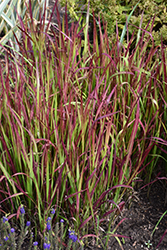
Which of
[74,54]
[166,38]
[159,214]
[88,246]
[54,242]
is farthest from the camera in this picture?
[166,38]

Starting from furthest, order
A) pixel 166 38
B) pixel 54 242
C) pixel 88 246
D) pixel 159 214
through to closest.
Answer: pixel 166 38
pixel 159 214
pixel 88 246
pixel 54 242

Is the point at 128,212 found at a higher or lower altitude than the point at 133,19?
lower

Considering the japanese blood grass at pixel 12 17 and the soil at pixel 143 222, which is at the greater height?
the japanese blood grass at pixel 12 17

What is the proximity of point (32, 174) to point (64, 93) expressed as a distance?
0.41 meters

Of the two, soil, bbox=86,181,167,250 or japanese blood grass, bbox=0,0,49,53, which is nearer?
soil, bbox=86,181,167,250

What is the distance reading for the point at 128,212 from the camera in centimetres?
142

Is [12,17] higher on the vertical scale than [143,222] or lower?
higher

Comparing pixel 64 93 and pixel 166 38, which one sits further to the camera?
pixel 166 38

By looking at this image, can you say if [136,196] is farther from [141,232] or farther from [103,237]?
[103,237]

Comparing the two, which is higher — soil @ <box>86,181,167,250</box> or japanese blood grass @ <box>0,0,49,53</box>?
japanese blood grass @ <box>0,0,49,53</box>

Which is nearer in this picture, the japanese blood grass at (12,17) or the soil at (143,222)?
the soil at (143,222)

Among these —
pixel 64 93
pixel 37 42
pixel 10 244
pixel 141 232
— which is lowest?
pixel 141 232

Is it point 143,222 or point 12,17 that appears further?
point 12,17

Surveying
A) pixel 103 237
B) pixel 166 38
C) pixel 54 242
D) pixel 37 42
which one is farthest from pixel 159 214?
pixel 166 38
